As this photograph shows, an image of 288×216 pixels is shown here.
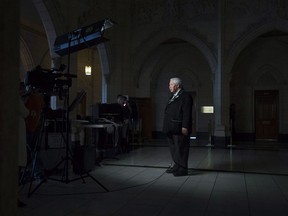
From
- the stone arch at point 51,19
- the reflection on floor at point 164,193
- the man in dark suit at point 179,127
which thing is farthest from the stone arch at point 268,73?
the man in dark suit at point 179,127

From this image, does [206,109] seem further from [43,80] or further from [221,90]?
[43,80]

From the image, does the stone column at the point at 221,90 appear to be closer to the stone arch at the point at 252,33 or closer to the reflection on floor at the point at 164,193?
the stone arch at the point at 252,33

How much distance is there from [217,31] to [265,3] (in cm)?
168

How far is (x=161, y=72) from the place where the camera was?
14672 mm

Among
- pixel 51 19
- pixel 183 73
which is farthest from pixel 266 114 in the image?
pixel 51 19

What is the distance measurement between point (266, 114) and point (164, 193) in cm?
1095

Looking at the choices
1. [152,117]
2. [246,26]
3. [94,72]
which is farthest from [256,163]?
[94,72]

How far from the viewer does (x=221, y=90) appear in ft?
34.4

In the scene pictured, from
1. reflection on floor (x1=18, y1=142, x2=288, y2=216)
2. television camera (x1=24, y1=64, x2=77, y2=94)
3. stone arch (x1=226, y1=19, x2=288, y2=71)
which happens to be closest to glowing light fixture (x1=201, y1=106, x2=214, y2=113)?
stone arch (x1=226, y1=19, x2=288, y2=71)

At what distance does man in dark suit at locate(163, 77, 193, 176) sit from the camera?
5.01 meters

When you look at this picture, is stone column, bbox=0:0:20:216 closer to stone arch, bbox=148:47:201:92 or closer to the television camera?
the television camera

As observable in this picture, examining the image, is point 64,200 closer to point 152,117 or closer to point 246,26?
point 246,26

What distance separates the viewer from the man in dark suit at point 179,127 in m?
5.01

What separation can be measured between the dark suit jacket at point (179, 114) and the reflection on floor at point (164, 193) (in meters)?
0.75
